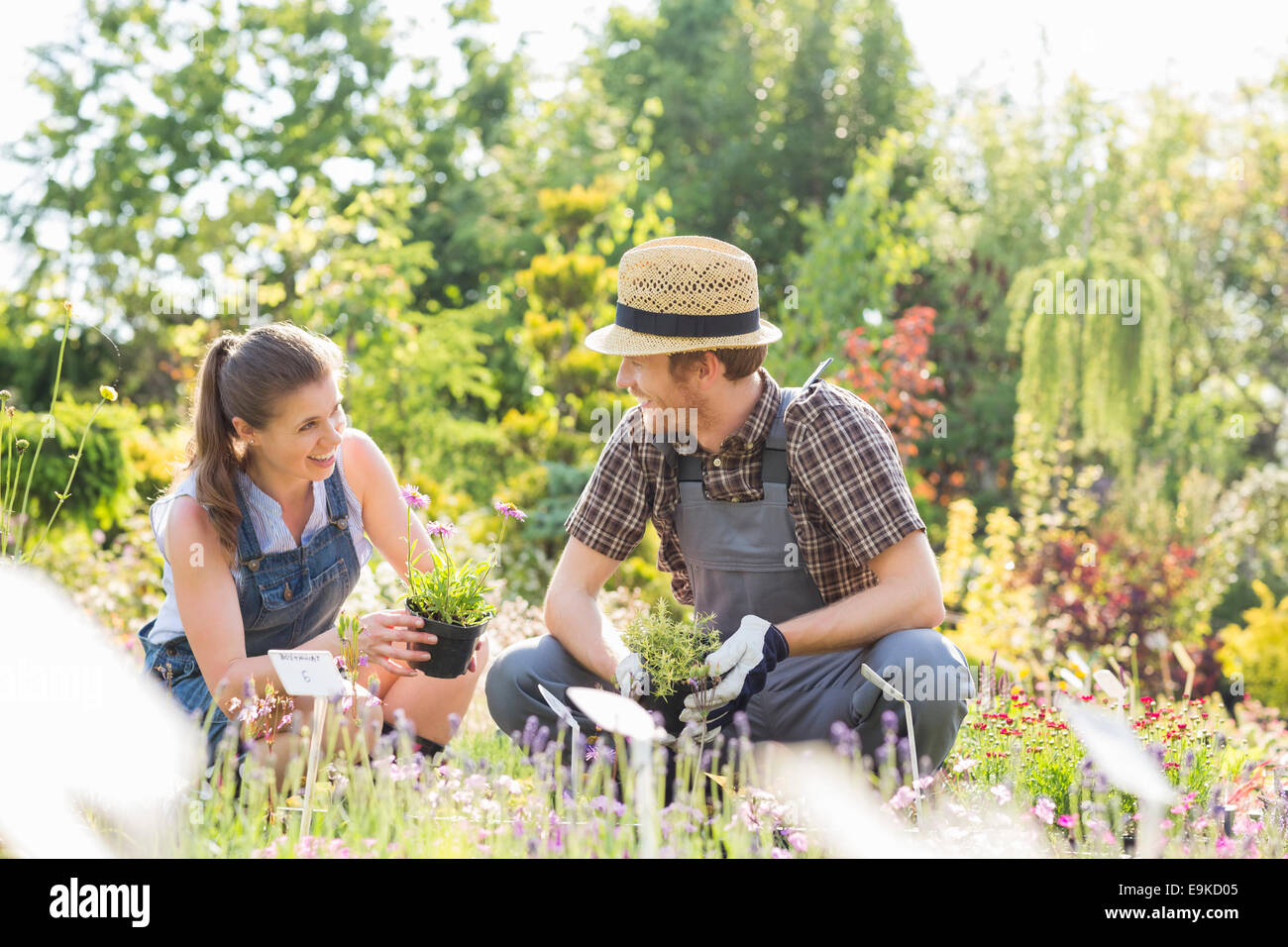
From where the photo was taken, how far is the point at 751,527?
288 centimetres

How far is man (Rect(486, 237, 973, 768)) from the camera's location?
259 cm

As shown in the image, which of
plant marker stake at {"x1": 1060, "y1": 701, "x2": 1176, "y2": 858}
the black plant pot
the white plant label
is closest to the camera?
plant marker stake at {"x1": 1060, "y1": 701, "x2": 1176, "y2": 858}

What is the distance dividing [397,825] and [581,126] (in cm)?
1424

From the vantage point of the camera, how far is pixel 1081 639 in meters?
6.30

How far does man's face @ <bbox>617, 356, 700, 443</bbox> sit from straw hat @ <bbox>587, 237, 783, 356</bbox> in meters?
0.04

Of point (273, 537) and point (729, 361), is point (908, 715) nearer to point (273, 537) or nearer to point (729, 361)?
point (729, 361)

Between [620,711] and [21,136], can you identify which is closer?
[620,711]

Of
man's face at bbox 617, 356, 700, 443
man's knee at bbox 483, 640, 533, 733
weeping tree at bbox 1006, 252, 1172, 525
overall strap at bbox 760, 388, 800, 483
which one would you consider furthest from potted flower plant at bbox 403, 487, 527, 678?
weeping tree at bbox 1006, 252, 1172, 525

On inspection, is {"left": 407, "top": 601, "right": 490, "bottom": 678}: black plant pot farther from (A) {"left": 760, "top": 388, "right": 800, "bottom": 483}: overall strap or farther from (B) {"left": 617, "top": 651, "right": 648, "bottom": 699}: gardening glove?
(A) {"left": 760, "top": 388, "right": 800, "bottom": 483}: overall strap

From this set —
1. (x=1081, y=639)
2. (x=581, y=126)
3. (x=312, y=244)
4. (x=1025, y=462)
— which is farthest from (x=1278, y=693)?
(x=581, y=126)

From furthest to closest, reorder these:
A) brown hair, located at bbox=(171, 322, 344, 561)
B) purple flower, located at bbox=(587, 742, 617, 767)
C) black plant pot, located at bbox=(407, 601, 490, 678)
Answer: brown hair, located at bbox=(171, 322, 344, 561) → black plant pot, located at bbox=(407, 601, 490, 678) → purple flower, located at bbox=(587, 742, 617, 767)

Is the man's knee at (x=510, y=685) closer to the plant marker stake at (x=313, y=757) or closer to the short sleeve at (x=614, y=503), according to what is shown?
the short sleeve at (x=614, y=503)
